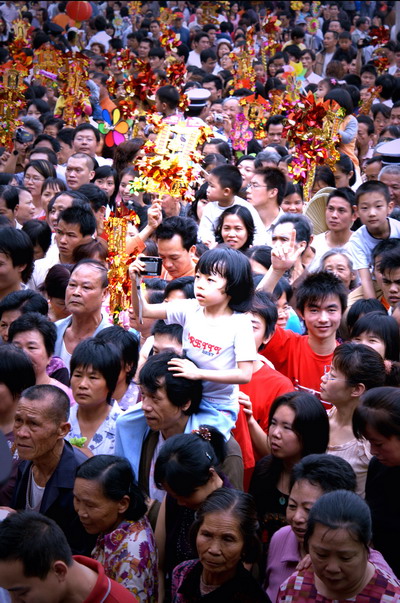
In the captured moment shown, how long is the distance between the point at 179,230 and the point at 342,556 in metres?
2.68

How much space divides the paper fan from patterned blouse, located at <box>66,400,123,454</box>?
3604 mm

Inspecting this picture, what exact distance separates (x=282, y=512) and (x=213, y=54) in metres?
12.0

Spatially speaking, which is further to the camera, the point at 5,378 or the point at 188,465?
the point at 5,378

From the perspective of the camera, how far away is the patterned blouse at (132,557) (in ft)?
9.65

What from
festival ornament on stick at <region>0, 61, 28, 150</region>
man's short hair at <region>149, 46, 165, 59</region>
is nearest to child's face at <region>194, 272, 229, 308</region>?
festival ornament on stick at <region>0, 61, 28, 150</region>

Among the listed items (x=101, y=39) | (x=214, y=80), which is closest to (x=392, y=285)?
(x=214, y=80)

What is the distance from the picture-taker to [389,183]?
6.64 m

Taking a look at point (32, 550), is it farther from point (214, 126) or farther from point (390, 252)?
point (214, 126)

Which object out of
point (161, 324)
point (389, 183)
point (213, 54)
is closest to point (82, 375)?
point (161, 324)

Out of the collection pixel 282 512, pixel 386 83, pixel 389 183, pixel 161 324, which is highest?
pixel 386 83

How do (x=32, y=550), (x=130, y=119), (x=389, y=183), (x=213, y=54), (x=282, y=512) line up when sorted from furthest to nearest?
(x=213, y=54) → (x=130, y=119) → (x=389, y=183) → (x=282, y=512) → (x=32, y=550)

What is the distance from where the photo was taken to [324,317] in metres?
4.38

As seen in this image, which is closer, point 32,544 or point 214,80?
point 32,544

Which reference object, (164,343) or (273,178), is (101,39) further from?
(164,343)
